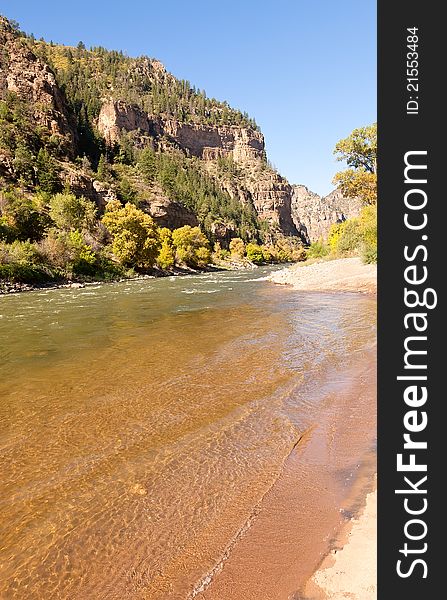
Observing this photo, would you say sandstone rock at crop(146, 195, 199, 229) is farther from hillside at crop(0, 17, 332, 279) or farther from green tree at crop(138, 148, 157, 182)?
green tree at crop(138, 148, 157, 182)

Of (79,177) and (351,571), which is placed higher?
(79,177)

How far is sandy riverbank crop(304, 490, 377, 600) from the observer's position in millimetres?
2764

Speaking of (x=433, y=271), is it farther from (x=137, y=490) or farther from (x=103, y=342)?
(x=103, y=342)

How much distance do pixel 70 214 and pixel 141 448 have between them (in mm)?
64316

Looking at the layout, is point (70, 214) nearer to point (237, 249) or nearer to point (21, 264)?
point (21, 264)

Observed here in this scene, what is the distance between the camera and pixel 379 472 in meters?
2.54

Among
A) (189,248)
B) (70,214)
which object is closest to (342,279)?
(70,214)

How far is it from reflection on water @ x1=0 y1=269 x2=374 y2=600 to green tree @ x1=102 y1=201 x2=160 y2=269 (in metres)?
52.6

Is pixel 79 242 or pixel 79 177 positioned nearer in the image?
pixel 79 242

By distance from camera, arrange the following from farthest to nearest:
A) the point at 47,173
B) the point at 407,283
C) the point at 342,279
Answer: the point at 47,173, the point at 342,279, the point at 407,283

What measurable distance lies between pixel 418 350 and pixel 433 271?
56 cm

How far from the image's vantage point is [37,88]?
99.9 meters

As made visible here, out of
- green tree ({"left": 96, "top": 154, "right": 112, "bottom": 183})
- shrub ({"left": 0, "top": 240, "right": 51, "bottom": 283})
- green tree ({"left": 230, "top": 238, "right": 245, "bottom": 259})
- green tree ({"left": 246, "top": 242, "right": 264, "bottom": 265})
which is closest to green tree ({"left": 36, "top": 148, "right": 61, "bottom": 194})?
green tree ({"left": 96, "top": 154, "right": 112, "bottom": 183})

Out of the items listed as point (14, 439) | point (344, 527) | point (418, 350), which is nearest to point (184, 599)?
point (344, 527)
